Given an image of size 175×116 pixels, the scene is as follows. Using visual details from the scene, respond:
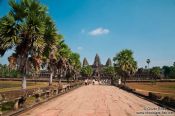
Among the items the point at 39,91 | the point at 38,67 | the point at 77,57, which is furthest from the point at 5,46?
the point at 77,57

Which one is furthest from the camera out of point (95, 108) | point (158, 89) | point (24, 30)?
point (158, 89)

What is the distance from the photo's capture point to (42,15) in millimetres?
21141

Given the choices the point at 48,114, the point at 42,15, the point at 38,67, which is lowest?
the point at 48,114

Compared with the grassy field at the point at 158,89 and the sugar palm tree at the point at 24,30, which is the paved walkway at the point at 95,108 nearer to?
the sugar palm tree at the point at 24,30

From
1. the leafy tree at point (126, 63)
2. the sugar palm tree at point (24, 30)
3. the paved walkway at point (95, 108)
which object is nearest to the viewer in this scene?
the paved walkway at point (95, 108)

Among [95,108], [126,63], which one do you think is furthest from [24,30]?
[126,63]

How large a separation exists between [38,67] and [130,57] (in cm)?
5837

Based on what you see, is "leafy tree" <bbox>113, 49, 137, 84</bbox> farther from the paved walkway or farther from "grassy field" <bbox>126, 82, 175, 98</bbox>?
the paved walkway

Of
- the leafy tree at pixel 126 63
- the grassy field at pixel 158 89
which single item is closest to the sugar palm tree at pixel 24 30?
the grassy field at pixel 158 89

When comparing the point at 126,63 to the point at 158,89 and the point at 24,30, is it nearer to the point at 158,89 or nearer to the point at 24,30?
the point at 158,89

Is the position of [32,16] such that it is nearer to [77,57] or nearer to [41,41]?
[41,41]

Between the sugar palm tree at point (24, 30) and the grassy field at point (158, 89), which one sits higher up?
the sugar palm tree at point (24, 30)

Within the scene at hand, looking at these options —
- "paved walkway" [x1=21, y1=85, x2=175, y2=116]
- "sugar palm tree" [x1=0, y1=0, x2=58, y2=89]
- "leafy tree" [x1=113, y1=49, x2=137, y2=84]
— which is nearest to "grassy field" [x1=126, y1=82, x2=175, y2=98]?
"leafy tree" [x1=113, y1=49, x2=137, y2=84]

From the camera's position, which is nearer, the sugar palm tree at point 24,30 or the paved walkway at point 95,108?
the paved walkway at point 95,108
